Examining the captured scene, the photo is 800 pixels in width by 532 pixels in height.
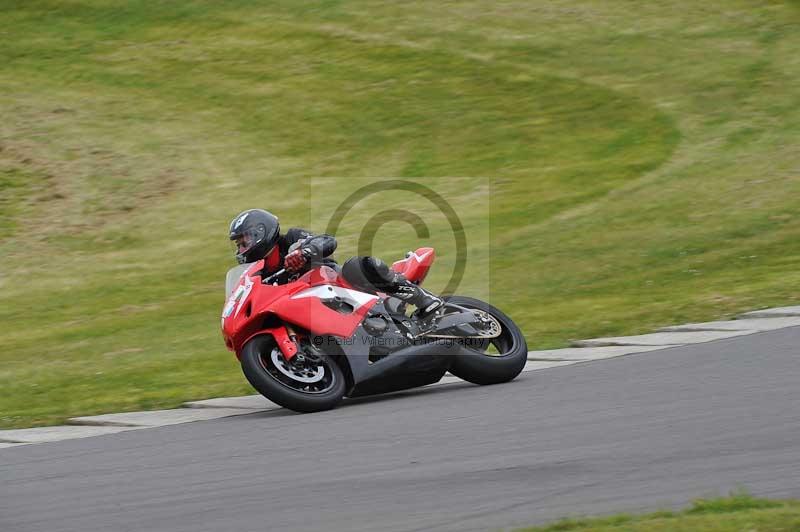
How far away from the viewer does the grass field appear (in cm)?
1478

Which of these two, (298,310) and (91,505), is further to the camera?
(298,310)

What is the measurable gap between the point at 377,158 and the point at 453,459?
56.6 ft

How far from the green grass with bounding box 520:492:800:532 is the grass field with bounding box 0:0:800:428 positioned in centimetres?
599

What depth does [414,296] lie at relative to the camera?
982cm

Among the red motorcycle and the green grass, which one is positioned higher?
the green grass

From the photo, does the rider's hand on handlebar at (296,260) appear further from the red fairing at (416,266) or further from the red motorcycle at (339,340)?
the red fairing at (416,266)

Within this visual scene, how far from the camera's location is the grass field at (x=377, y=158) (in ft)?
48.5

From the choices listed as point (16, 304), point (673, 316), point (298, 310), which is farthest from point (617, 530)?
point (16, 304)

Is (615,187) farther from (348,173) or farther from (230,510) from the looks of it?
(230,510)

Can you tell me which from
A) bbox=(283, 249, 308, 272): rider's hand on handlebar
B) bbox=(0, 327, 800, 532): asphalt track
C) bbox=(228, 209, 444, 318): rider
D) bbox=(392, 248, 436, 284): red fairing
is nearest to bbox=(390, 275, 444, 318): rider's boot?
bbox=(228, 209, 444, 318): rider

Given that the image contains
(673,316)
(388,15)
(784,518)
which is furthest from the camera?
(388,15)

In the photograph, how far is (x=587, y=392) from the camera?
900 centimetres

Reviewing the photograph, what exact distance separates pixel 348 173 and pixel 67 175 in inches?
233

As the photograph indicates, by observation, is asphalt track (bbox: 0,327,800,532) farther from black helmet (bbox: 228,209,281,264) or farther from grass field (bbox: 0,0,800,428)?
grass field (bbox: 0,0,800,428)
